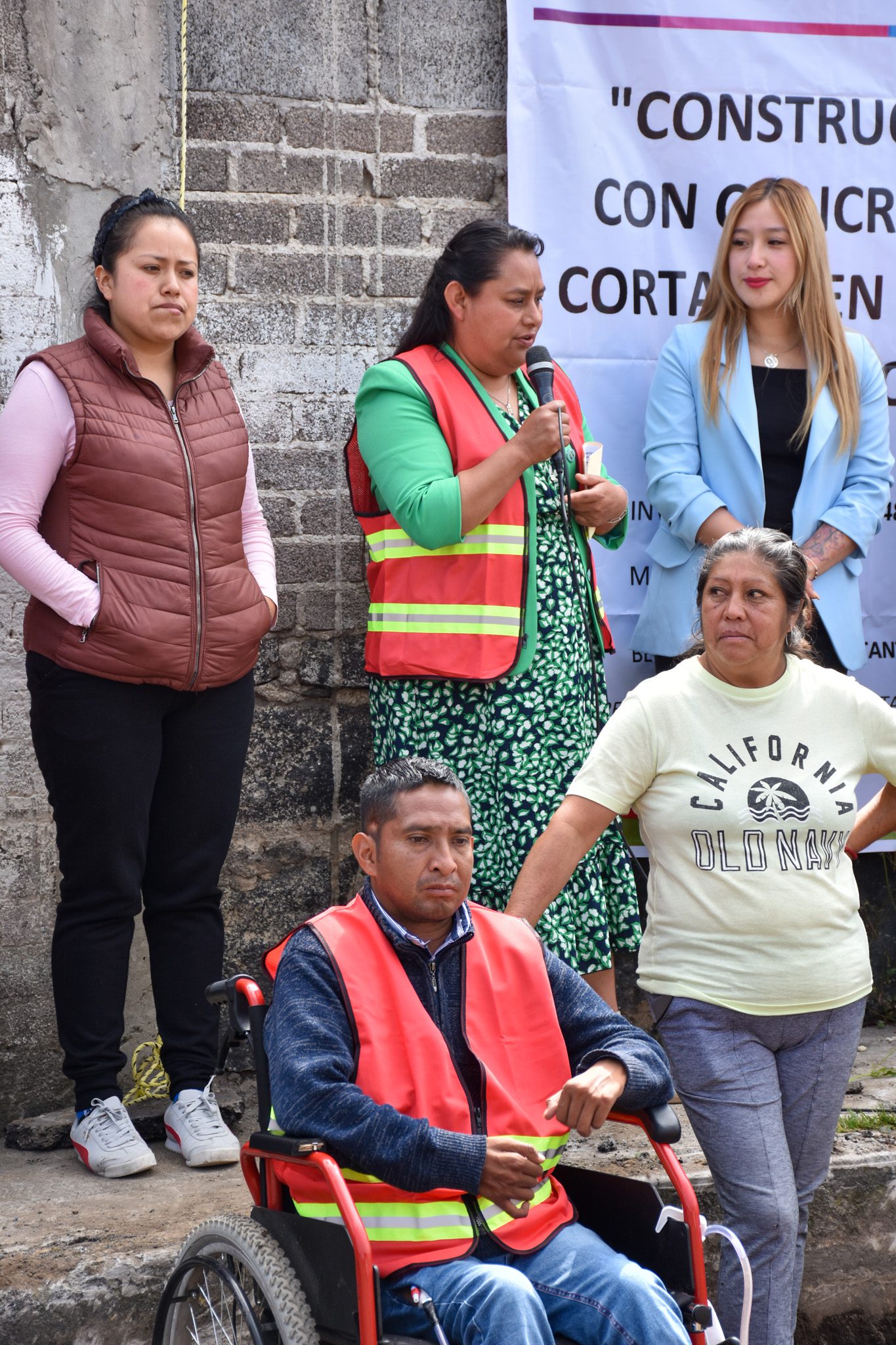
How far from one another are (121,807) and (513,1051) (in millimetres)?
1287

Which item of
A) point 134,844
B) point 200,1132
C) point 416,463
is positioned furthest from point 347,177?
point 200,1132

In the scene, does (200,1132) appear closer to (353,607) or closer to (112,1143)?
(112,1143)

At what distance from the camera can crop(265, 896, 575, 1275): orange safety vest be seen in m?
2.37

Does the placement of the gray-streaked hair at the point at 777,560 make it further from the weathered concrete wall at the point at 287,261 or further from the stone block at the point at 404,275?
the stone block at the point at 404,275

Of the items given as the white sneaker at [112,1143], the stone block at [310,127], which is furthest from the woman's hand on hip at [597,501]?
the white sneaker at [112,1143]

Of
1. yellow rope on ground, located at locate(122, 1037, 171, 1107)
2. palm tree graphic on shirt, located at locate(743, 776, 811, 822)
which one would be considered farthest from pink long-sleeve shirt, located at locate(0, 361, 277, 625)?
palm tree graphic on shirt, located at locate(743, 776, 811, 822)

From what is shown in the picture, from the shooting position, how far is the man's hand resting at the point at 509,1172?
2289mm

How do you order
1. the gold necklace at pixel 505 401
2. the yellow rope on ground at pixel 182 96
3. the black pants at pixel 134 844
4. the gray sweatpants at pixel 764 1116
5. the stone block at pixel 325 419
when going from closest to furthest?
1. the gray sweatpants at pixel 764 1116
2. the black pants at pixel 134 844
3. the gold necklace at pixel 505 401
4. the yellow rope on ground at pixel 182 96
5. the stone block at pixel 325 419

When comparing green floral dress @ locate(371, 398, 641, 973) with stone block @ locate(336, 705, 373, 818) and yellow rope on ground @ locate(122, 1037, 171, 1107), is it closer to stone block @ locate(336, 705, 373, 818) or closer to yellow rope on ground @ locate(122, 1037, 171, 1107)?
stone block @ locate(336, 705, 373, 818)

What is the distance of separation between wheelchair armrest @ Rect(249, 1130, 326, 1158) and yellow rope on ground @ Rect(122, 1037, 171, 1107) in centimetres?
178

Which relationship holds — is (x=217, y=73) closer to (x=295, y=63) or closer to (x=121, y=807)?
(x=295, y=63)

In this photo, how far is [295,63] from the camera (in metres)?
4.31

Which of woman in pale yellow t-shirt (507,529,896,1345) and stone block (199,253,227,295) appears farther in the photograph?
stone block (199,253,227,295)

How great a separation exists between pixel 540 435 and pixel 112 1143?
188 centimetres
